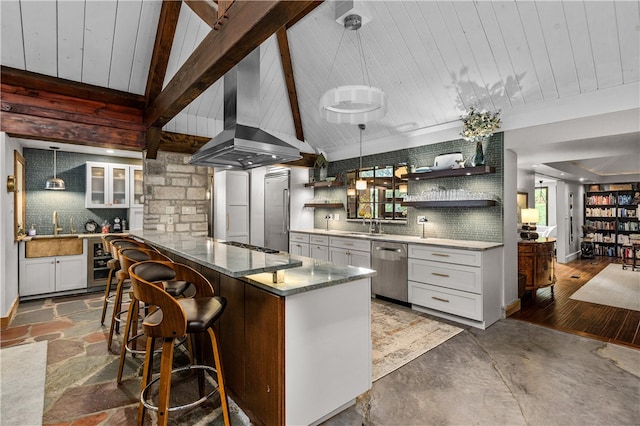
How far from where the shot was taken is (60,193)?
18.2ft

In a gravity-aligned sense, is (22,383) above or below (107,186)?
below

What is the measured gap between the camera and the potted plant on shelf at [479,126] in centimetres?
367

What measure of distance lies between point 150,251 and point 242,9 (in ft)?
6.85

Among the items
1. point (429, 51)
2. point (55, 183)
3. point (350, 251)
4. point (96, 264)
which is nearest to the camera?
point (429, 51)

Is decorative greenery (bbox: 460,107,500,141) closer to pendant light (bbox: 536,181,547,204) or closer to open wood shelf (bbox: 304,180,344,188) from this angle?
open wood shelf (bbox: 304,180,344,188)

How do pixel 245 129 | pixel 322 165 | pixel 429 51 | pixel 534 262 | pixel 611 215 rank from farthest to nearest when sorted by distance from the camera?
pixel 611 215
pixel 322 165
pixel 534 262
pixel 429 51
pixel 245 129

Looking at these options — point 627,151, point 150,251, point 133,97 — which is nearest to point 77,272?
point 133,97

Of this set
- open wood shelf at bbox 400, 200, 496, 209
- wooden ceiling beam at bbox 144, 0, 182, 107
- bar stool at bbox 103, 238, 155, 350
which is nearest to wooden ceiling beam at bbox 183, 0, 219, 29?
wooden ceiling beam at bbox 144, 0, 182, 107

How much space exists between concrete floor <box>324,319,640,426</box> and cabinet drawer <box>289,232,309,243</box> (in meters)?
3.22

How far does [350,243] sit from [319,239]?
77cm

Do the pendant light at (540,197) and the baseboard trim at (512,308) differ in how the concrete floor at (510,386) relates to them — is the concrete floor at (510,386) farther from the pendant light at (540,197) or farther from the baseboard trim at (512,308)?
the pendant light at (540,197)

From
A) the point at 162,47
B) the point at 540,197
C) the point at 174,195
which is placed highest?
the point at 162,47

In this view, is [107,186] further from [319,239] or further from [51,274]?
[319,239]

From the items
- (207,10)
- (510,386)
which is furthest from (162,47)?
(510,386)
